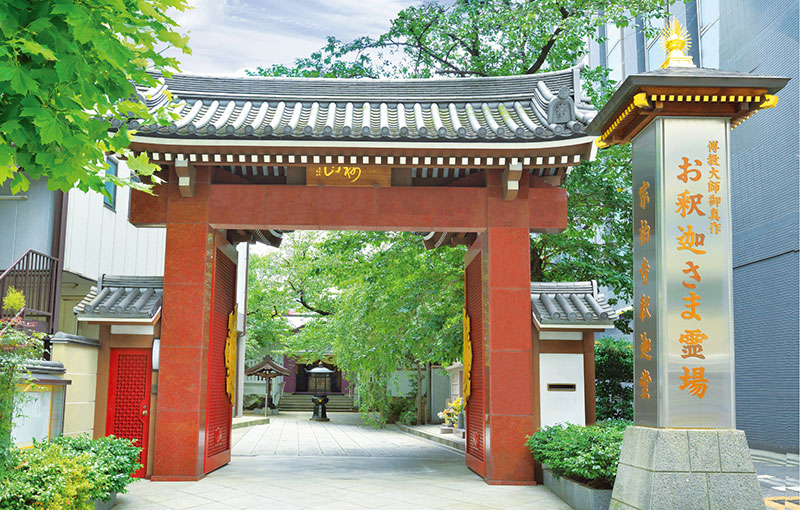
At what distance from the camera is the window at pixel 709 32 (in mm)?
15633

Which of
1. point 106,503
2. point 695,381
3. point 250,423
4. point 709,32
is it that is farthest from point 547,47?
point 250,423

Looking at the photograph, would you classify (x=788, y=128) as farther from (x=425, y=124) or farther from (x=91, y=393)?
(x=91, y=393)

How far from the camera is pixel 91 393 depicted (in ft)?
31.4

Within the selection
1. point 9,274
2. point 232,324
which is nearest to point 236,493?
point 232,324

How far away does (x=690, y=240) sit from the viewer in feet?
20.2

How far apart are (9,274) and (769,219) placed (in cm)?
1337

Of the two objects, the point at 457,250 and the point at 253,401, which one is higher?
the point at 457,250

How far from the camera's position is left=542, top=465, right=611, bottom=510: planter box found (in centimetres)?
710

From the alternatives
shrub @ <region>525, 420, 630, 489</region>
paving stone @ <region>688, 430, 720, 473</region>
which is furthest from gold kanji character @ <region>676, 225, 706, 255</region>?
shrub @ <region>525, 420, 630, 489</region>

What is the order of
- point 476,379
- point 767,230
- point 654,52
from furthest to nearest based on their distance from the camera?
1. point 654,52
2. point 767,230
3. point 476,379

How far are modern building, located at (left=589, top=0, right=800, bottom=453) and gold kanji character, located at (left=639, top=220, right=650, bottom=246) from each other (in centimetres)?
790

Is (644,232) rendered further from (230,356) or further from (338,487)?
(230,356)

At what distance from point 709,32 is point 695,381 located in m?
12.5

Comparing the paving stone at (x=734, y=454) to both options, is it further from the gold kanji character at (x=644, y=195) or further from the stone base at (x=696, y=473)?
the gold kanji character at (x=644, y=195)
